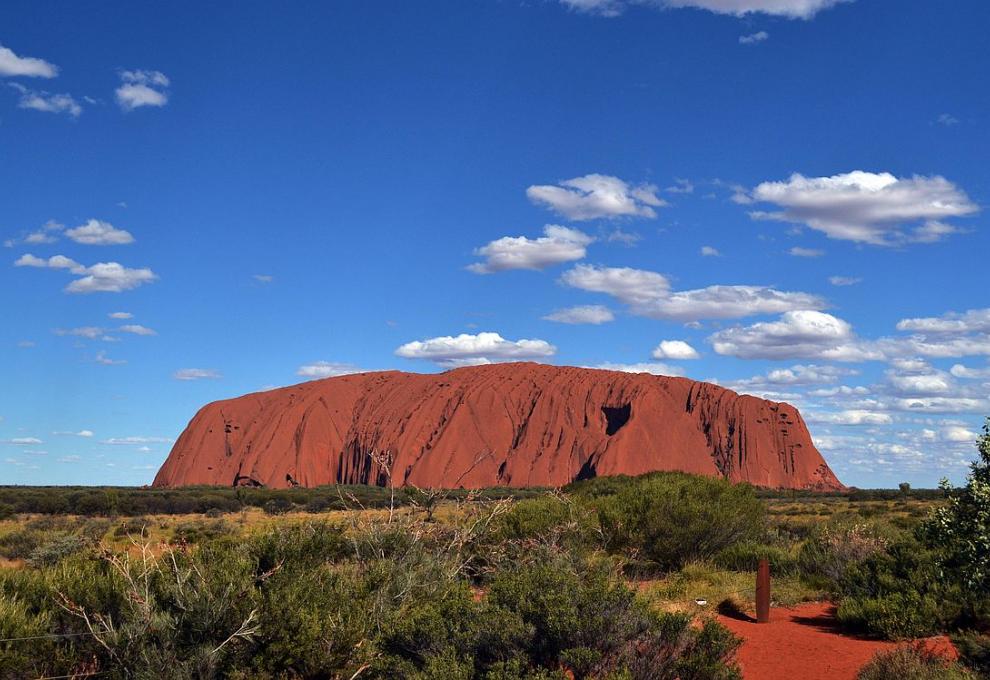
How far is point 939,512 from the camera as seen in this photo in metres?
7.00

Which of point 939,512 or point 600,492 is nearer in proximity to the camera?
point 939,512

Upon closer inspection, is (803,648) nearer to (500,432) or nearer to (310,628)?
(310,628)

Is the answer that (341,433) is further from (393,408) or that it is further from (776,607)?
(776,607)

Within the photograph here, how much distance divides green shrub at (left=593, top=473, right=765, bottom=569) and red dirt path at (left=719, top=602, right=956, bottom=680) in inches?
184

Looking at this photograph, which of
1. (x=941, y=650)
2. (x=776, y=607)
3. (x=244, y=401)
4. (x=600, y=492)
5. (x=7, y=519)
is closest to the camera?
(x=941, y=650)

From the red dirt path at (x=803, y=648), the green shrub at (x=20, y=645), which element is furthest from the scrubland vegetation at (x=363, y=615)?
the red dirt path at (x=803, y=648)

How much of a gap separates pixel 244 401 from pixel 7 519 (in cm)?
6657

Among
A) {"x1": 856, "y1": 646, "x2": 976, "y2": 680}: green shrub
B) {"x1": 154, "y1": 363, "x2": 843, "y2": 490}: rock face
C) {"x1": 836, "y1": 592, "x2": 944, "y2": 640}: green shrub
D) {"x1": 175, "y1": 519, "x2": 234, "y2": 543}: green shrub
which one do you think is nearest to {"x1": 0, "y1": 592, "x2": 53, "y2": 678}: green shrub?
{"x1": 856, "y1": 646, "x2": 976, "y2": 680}: green shrub

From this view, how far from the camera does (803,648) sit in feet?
35.8

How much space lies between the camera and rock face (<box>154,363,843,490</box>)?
85938mm

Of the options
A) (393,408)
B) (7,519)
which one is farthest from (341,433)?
(7,519)

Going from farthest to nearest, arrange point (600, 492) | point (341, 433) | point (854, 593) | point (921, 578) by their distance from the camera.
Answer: point (341, 433), point (600, 492), point (854, 593), point (921, 578)

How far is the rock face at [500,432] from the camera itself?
85.9 m

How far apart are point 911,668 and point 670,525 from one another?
9813mm
